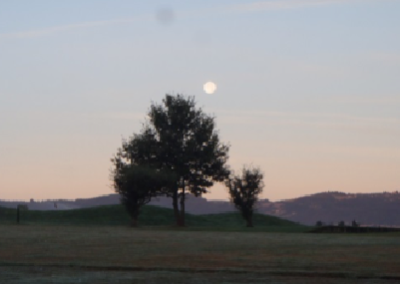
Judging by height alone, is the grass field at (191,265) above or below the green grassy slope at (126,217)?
below

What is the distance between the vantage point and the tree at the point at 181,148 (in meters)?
73.4

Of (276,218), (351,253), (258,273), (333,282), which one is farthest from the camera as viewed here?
(276,218)

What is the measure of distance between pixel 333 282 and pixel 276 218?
82.1 metres

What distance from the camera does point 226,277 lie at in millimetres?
16469

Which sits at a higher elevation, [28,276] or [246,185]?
[246,185]

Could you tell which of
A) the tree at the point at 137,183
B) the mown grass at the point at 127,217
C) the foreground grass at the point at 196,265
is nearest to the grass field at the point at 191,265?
the foreground grass at the point at 196,265

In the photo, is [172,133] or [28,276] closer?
[28,276]

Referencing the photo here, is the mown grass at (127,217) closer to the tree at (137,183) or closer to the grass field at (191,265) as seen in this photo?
the tree at (137,183)

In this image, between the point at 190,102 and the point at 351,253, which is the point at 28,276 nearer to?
the point at 351,253

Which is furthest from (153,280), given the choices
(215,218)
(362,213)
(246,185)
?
(362,213)

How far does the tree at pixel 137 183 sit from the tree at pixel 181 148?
3124 millimetres

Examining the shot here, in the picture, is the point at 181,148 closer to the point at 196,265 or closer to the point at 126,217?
the point at 126,217

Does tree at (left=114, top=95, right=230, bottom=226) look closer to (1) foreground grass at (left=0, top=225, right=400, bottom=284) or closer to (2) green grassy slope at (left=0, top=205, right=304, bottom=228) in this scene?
(2) green grassy slope at (left=0, top=205, right=304, bottom=228)

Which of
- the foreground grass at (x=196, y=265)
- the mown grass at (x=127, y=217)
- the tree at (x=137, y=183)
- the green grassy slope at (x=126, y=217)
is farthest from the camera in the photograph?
the green grassy slope at (x=126, y=217)
